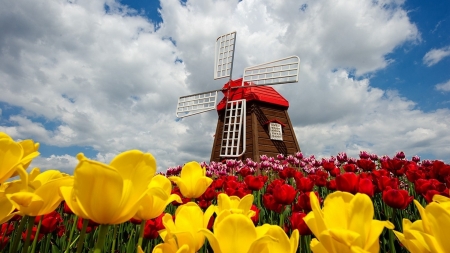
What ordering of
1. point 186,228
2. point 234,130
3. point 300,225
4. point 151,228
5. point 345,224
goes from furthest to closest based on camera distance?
point 234,130 < point 151,228 < point 300,225 < point 186,228 < point 345,224

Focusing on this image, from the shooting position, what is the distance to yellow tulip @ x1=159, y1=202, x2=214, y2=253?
0.94 m

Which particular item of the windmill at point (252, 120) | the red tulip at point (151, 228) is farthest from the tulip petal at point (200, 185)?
the windmill at point (252, 120)

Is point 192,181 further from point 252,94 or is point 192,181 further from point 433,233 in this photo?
point 252,94

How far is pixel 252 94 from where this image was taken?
50.9ft

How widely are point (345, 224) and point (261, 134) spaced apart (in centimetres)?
1403

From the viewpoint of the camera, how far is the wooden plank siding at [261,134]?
47.8 feet

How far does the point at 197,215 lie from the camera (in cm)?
105

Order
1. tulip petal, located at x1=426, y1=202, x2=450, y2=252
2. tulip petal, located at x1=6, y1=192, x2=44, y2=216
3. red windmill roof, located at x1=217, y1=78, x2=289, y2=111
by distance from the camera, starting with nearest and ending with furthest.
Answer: tulip petal, located at x1=426, y1=202, x2=450, y2=252 < tulip petal, located at x1=6, y1=192, x2=44, y2=216 < red windmill roof, located at x1=217, y1=78, x2=289, y2=111

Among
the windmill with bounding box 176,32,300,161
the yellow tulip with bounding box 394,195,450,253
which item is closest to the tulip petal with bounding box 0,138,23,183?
the yellow tulip with bounding box 394,195,450,253

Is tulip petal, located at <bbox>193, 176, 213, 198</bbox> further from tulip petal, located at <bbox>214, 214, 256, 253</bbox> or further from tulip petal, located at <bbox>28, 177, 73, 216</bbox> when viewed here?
tulip petal, located at <bbox>214, 214, 256, 253</bbox>

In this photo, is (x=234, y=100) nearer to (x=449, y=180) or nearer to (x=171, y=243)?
(x=449, y=180)

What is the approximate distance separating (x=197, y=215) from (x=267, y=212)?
246 centimetres

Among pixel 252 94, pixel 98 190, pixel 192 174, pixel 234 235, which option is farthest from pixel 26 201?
pixel 252 94

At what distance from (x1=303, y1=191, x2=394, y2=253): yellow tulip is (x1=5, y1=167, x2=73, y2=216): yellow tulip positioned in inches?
30.1
